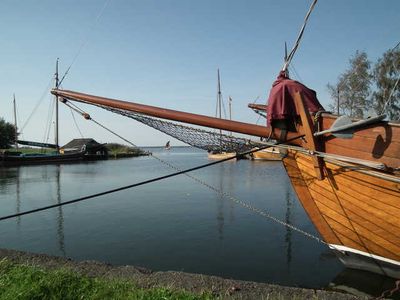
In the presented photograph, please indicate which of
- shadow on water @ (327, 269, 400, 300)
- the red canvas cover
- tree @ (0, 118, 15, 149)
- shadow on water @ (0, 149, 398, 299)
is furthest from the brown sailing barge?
tree @ (0, 118, 15, 149)

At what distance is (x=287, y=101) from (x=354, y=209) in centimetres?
190

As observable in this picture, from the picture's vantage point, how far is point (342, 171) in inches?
228

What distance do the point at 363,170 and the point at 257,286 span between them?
86.5 inches

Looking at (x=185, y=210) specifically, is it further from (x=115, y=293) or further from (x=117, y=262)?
(x=115, y=293)

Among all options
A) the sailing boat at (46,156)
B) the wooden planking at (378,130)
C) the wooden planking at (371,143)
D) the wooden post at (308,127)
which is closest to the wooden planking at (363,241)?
the wooden post at (308,127)

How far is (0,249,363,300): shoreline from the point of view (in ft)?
14.8

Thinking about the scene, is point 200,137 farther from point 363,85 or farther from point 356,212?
point 363,85

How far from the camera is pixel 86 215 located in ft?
40.2

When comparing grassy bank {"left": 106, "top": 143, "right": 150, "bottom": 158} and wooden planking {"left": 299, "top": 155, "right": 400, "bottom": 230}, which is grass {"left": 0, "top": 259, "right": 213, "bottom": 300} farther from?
grassy bank {"left": 106, "top": 143, "right": 150, "bottom": 158}

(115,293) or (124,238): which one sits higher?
(115,293)

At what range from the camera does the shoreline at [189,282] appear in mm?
4500

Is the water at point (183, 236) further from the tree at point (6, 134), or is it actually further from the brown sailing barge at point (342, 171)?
the tree at point (6, 134)

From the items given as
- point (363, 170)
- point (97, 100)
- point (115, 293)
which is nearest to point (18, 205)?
point (97, 100)

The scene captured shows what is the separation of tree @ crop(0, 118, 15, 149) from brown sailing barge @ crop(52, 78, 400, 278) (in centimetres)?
5694
